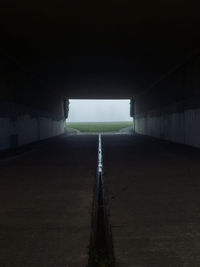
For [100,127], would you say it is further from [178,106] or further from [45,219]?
[45,219]

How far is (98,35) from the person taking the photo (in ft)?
39.7

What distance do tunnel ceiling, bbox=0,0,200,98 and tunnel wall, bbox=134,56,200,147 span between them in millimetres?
1277

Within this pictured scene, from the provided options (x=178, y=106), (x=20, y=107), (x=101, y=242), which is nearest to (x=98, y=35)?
(x=20, y=107)

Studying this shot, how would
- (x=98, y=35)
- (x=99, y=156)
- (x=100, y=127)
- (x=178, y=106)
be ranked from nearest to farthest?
(x=98, y=35) → (x=99, y=156) → (x=178, y=106) → (x=100, y=127)

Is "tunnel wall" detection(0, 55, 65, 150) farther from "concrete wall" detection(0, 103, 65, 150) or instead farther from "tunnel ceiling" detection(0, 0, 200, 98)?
"tunnel ceiling" detection(0, 0, 200, 98)

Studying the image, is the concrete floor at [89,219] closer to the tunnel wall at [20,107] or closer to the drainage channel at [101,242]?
the drainage channel at [101,242]

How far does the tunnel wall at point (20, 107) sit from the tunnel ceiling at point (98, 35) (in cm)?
113

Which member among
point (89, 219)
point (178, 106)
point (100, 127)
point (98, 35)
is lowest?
point (89, 219)

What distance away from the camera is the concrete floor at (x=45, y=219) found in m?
2.96

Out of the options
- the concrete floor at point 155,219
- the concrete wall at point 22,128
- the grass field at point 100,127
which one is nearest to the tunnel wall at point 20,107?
the concrete wall at point 22,128

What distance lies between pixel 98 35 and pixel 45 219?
10266 millimetres

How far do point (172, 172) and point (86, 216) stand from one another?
191 inches

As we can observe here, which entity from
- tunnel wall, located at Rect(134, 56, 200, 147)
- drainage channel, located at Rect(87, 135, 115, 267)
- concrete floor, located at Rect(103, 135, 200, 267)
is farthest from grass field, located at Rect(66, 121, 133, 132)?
drainage channel, located at Rect(87, 135, 115, 267)

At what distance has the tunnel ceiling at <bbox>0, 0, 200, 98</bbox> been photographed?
9.20 m
